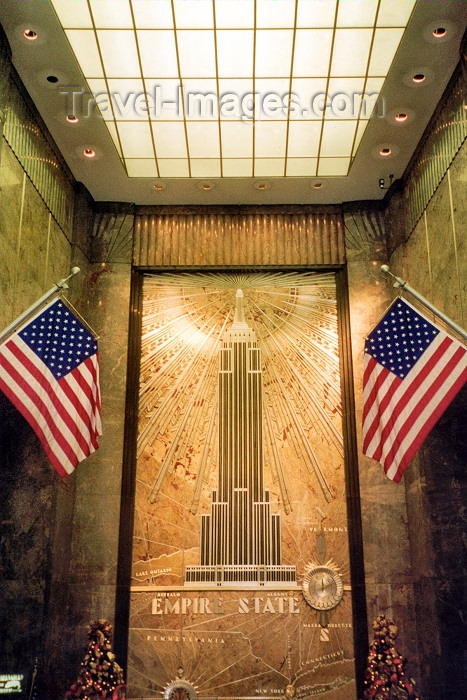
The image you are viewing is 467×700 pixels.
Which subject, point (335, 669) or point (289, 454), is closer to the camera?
point (335, 669)

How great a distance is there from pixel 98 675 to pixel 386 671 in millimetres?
3443

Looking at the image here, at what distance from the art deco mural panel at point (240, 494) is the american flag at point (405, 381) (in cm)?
296

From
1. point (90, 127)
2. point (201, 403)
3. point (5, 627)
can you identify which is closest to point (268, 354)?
point (201, 403)

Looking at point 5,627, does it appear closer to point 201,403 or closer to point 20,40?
point 201,403

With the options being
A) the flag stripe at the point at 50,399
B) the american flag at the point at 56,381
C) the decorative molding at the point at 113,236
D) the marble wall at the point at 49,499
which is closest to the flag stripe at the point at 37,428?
the american flag at the point at 56,381

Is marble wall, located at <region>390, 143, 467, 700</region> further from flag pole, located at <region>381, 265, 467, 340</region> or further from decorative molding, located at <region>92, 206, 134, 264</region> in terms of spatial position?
→ decorative molding, located at <region>92, 206, 134, 264</region>

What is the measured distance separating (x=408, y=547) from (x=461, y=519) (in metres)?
1.29

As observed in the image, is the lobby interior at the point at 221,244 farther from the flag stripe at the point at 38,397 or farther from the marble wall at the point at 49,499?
the flag stripe at the point at 38,397

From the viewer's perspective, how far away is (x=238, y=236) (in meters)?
11.6

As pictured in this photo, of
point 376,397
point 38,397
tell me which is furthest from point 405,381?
point 38,397

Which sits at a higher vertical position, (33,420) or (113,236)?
(113,236)

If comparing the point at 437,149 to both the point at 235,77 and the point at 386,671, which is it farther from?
the point at 386,671

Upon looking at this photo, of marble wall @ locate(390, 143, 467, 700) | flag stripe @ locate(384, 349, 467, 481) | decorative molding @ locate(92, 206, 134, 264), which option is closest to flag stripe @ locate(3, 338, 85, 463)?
flag stripe @ locate(384, 349, 467, 481)

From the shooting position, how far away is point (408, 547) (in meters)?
9.99
